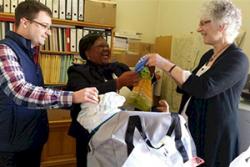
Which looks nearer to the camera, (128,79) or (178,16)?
(128,79)

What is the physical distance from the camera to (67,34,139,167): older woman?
1.70m

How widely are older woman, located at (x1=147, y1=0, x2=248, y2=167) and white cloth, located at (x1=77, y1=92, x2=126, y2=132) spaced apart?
363 mm

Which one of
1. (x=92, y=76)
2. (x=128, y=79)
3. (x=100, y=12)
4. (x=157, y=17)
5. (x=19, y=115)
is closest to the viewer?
(x=19, y=115)

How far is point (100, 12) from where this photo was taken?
2977 millimetres

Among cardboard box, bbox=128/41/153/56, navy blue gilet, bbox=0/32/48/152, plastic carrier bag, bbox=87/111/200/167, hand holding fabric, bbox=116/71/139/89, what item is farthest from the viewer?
cardboard box, bbox=128/41/153/56

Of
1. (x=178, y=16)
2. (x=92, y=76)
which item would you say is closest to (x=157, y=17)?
(x=178, y=16)

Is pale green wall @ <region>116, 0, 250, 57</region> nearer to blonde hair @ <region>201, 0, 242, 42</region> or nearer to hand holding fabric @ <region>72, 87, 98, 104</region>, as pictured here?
blonde hair @ <region>201, 0, 242, 42</region>

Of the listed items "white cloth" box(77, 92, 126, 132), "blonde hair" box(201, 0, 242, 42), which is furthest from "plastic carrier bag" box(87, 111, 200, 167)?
"blonde hair" box(201, 0, 242, 42)

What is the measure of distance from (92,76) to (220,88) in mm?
745

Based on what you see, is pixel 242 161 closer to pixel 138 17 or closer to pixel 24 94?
pixel 24 94

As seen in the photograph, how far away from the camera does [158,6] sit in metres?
3.57

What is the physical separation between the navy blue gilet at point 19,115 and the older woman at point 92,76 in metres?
0.28

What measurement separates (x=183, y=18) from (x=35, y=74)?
6.66 feet

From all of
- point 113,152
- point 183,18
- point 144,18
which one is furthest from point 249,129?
point 144,18
